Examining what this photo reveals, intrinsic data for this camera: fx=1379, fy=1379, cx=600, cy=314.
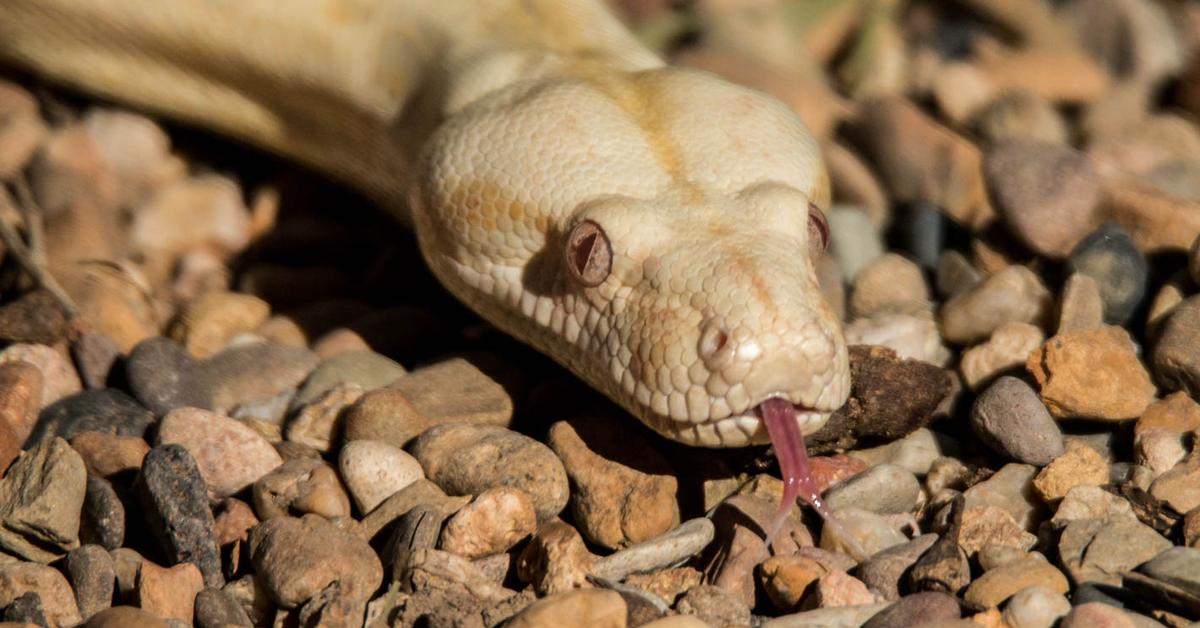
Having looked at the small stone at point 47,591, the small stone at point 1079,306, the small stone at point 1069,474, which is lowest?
the small stone at point 47,591

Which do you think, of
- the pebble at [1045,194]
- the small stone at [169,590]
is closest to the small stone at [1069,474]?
the pebble at [1045,194]

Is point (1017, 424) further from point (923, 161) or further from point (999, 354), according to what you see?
point (923, 161)

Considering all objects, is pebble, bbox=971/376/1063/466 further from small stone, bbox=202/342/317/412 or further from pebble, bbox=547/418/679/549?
small stone, bbox=202/342/317/412

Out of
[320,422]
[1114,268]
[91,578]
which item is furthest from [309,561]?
[1114,268]

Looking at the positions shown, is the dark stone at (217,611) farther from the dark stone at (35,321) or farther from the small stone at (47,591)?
the dark stone at (35,321)

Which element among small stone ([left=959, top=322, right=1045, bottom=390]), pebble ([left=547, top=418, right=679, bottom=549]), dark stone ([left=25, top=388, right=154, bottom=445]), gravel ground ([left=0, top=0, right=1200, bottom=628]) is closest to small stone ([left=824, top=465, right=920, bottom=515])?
gravel ground ([left=0, top=0, right=1200, bottom=628])

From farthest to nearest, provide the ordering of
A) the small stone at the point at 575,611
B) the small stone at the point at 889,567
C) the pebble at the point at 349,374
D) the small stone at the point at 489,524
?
the pebble at the point at 349,374, the small stone at the point at 489,524, the small stone at the point at 889,567, the small stone at the point at 575,611
